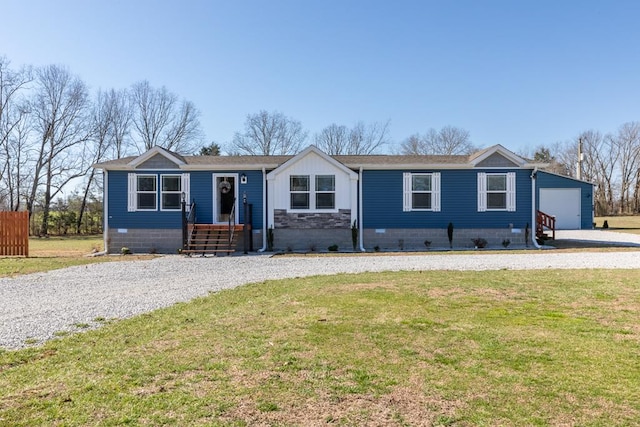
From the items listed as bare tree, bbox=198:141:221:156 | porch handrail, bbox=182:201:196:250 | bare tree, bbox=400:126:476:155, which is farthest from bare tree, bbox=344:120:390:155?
porch handrail, bbox=182:201:196:250

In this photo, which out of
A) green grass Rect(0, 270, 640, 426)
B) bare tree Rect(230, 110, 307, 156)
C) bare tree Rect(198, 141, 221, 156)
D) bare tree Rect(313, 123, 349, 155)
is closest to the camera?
green grass Rect(0, 270, 640, 426)

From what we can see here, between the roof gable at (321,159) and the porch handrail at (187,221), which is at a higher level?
the roof gable at (321,159)

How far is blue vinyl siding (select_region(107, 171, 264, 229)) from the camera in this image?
16.0 meters

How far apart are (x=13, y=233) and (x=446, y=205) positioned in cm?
1687

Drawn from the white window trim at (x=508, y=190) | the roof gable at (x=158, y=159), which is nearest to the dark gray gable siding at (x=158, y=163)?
the roof gable at (x=158, y=159)

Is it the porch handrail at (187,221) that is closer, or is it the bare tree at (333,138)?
the porch handrail at (187,221)

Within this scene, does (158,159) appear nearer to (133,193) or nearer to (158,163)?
(158,163)

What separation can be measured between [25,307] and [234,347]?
4.42 meters

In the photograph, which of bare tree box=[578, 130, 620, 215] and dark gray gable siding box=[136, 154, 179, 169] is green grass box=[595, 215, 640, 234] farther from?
dark gray gable siding box=[136, 154, 179, 169]

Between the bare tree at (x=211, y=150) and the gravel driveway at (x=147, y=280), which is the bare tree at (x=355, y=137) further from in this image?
the gravel driveway at (x=147, y=280)

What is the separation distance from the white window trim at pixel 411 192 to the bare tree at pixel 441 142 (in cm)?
3017

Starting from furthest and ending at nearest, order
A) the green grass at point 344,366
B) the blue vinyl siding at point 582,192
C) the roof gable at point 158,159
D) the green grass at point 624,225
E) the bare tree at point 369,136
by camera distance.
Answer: the bare tree at point 369,136 → the blue vinyl siding at point 582,192 → the green grass at point 624,225 → the roof gable at point 158,159 → the green grass at point 344,366

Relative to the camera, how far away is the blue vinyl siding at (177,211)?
52.4 feet

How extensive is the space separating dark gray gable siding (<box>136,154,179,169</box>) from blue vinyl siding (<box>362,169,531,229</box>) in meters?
8.02
